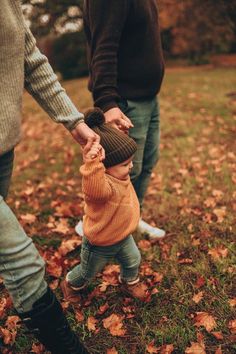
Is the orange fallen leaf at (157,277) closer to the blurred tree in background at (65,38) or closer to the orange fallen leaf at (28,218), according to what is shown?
the orange fallen leaf at (28,218)

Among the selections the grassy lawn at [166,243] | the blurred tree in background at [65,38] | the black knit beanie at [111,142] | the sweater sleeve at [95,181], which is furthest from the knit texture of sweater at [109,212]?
the blurred tree in background at [65,38]

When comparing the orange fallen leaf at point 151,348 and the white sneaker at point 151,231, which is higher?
the orange fallen leaf at point 151,348

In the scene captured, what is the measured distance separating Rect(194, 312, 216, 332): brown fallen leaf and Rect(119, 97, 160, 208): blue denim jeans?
3.46 ft

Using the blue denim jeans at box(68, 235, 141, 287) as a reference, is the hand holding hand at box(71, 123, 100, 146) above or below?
above

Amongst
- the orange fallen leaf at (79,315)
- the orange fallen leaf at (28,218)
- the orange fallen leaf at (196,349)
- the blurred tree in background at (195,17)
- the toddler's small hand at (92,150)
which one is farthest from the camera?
the blurred tree in background at (195,17)

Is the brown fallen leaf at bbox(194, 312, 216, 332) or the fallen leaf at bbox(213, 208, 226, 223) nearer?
the brown fallen leaf at bbox(194, 312, 216, 332)

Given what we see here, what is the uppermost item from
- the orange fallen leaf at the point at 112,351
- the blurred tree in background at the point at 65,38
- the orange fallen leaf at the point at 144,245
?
the orange fallen leaf at the point at 112,351

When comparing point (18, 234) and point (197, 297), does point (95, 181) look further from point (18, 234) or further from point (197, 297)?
point (197, 297)

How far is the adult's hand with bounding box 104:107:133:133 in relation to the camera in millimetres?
2590

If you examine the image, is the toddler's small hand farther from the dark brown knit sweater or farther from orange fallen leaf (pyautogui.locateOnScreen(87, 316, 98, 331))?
orange fallen leaf (pyautogui.locateOnScreen(87, 316, 98, 331))

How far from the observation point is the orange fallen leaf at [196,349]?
235 cm

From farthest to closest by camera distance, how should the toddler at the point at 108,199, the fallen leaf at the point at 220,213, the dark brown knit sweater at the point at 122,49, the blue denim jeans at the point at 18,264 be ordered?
the fallen leaf at the point at 220,213
the dark brown knit sweater at the point at 122,49
the toddler at the point at 108,199
the blue denim jeans at the point at 18,264

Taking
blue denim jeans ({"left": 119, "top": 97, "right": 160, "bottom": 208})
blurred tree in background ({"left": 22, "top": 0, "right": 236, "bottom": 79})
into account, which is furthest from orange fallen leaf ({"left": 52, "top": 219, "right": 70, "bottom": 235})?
blurred tree in background ({"left": 22, "top": 0, "right": 236, "bottom": 79})

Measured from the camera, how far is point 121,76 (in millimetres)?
2775
